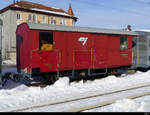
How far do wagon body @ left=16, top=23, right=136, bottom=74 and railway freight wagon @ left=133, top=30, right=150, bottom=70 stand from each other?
165cm

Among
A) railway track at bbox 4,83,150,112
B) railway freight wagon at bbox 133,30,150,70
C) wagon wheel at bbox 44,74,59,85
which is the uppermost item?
railway freight wagon at bbox 133,30,150,70

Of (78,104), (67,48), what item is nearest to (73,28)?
(67,48)

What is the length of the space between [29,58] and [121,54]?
21.9 feet

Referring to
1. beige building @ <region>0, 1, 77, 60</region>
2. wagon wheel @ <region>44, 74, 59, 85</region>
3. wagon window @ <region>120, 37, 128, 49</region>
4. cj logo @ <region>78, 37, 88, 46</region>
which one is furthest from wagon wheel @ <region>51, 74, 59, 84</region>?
beige building @ <region>0, 1, 77, 60</region>

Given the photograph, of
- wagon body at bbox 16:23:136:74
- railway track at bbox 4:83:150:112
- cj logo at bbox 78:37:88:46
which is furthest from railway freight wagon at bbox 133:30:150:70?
railway track at bbox 4:83:150:112

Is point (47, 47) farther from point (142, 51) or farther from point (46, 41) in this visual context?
point (142, 51)

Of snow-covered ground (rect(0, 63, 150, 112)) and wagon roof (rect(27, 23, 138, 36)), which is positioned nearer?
snow-covered ground (rect(0, 63, 150, 112))

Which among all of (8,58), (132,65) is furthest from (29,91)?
(8,58)

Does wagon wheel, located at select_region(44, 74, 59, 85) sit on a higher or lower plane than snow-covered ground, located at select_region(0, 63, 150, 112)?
higher

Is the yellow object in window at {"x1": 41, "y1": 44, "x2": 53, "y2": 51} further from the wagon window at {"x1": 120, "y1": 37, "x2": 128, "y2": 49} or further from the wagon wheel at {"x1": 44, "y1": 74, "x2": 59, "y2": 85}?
the wagon window at {"x1": 120, "y1": 37, "x2": 128, "y2": 49}

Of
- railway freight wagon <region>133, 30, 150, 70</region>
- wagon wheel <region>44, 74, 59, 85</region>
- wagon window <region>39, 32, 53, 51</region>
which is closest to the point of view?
wagon window <region>39, 32, 53, 51</region>

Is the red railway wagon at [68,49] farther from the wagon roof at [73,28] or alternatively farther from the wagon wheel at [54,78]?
the wagon wheel at [54,78]

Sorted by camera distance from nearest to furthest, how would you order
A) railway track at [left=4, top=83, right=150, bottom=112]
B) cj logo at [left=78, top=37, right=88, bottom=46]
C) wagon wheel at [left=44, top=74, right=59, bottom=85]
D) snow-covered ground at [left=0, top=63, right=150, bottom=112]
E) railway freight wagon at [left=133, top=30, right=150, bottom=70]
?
snow-covered ground at [left=0, top=63, right=150, bottom=112] < railway track at [left=4, top=83, right=150, bottom=112] < wagon wheel at [left=44, top=74, right=59, bottom=85] < cj logo at [left=78, top=37, right=88, bottom=46] < railway freight wagon at [left=133, top=30, right=150, bottom=70]

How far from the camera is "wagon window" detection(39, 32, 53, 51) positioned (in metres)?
9.79
